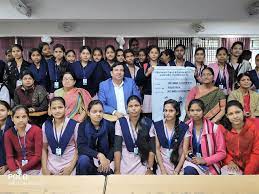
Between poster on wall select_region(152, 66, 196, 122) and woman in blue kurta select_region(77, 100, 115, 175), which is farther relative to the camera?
poster on wall select_region(152, 66, 196, 122)

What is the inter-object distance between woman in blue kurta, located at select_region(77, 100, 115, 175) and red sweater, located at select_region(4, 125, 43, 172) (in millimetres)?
363

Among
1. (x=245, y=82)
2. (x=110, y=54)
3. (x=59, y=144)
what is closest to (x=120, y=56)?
(x=110, y=54)

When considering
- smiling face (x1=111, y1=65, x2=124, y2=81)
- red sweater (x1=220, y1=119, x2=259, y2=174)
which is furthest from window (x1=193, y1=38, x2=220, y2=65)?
red sweater (x1=220, y1=119, x2=259, y2=174)

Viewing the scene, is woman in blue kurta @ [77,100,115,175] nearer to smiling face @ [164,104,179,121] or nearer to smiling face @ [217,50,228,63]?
smiling face @ [164,104,179,121]

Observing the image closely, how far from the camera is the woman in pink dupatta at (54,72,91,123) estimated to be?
3615mm

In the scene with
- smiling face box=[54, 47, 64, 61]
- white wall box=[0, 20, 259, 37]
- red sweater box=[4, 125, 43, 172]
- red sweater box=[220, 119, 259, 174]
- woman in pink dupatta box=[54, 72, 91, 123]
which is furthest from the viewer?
white wall box=[0, 20, 259, 37]

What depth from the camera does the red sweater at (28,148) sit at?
9.43 ft

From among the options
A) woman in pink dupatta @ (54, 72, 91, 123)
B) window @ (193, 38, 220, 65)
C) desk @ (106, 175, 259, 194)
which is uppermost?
window @ (193, 38, 220, 65)

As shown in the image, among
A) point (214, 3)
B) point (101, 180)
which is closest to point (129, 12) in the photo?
point (214, 3)

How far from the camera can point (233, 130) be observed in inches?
111

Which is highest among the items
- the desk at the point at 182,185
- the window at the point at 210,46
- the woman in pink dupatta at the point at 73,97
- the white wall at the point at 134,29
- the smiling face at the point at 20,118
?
the white wall at the point at 134,29

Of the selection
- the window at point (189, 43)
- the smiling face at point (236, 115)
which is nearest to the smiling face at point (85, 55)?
the smiling face at point (236, 115)

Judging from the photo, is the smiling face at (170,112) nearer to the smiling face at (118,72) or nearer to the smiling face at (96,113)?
the smiling face at (96,113)

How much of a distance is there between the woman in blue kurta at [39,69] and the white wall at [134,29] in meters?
4.26
